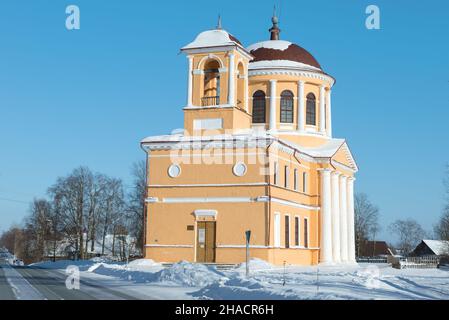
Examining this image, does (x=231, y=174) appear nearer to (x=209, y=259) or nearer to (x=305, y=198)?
(x=209, y=259)

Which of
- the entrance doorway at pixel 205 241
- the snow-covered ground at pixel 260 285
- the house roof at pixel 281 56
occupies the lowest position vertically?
the snow-covered ground at pixel 260 285

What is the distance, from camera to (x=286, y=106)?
154 feet

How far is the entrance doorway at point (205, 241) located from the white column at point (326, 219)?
10167 millimetres

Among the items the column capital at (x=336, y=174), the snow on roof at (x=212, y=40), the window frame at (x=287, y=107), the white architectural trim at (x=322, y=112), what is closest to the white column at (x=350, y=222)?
the column capital at (x=336, y=174)

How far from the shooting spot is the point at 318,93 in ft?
158

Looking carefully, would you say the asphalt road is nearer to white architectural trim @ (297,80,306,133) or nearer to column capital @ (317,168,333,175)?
column capital @ (317,168,333,175)

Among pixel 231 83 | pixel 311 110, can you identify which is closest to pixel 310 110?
pixel 311 110

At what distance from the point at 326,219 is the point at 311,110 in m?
8.35

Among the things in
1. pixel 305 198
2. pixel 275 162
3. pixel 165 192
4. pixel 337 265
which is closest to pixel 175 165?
pixel 165 192

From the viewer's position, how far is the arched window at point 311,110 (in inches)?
1871

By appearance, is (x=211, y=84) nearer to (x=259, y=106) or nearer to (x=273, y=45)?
(x=259, y=106)

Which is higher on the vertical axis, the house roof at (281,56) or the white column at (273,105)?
the house roof at (281,56)

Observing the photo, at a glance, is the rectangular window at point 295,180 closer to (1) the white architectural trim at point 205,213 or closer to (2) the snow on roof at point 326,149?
(2) the snow on roof at point 326,149
